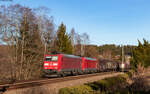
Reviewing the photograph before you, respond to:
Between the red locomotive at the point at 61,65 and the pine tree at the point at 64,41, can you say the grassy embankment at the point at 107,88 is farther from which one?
the pine tree at the point at 64,41

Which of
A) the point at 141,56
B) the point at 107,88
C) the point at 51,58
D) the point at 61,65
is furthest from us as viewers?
the point at 141,56

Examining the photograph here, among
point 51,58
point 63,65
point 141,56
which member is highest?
point 51,58

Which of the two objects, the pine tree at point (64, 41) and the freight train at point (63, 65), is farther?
the pine tree at point (64, 41)

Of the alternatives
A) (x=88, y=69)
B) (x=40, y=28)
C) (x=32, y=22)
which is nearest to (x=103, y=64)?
(x=88, y=69)

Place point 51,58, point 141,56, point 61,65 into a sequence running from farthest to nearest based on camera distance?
1. point 141,56
2. point 51,58
3. point 61,65

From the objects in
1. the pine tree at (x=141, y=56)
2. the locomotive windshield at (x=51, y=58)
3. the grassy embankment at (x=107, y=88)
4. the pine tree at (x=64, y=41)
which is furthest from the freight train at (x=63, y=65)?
the pine tree at (x=64, y=41)

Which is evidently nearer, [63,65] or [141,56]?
[63,65]

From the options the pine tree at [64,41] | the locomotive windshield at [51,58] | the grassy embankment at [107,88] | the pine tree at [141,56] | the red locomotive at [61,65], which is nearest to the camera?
the grassy embankment at [107,88]

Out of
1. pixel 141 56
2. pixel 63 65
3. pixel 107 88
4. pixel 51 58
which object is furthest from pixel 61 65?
pixel 141 56

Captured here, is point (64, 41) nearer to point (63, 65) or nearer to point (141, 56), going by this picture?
point (141, 56)

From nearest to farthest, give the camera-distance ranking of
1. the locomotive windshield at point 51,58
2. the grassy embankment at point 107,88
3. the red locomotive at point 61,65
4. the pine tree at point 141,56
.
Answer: the grassy embankment at point 107,88, the red locomotive at point 61,65, the locomotive windshield at point 51,58, the pine tree at point 141,56

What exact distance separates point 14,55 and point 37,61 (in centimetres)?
407

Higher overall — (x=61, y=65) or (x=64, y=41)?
(x=64, y=41)

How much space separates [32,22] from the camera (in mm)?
26719
